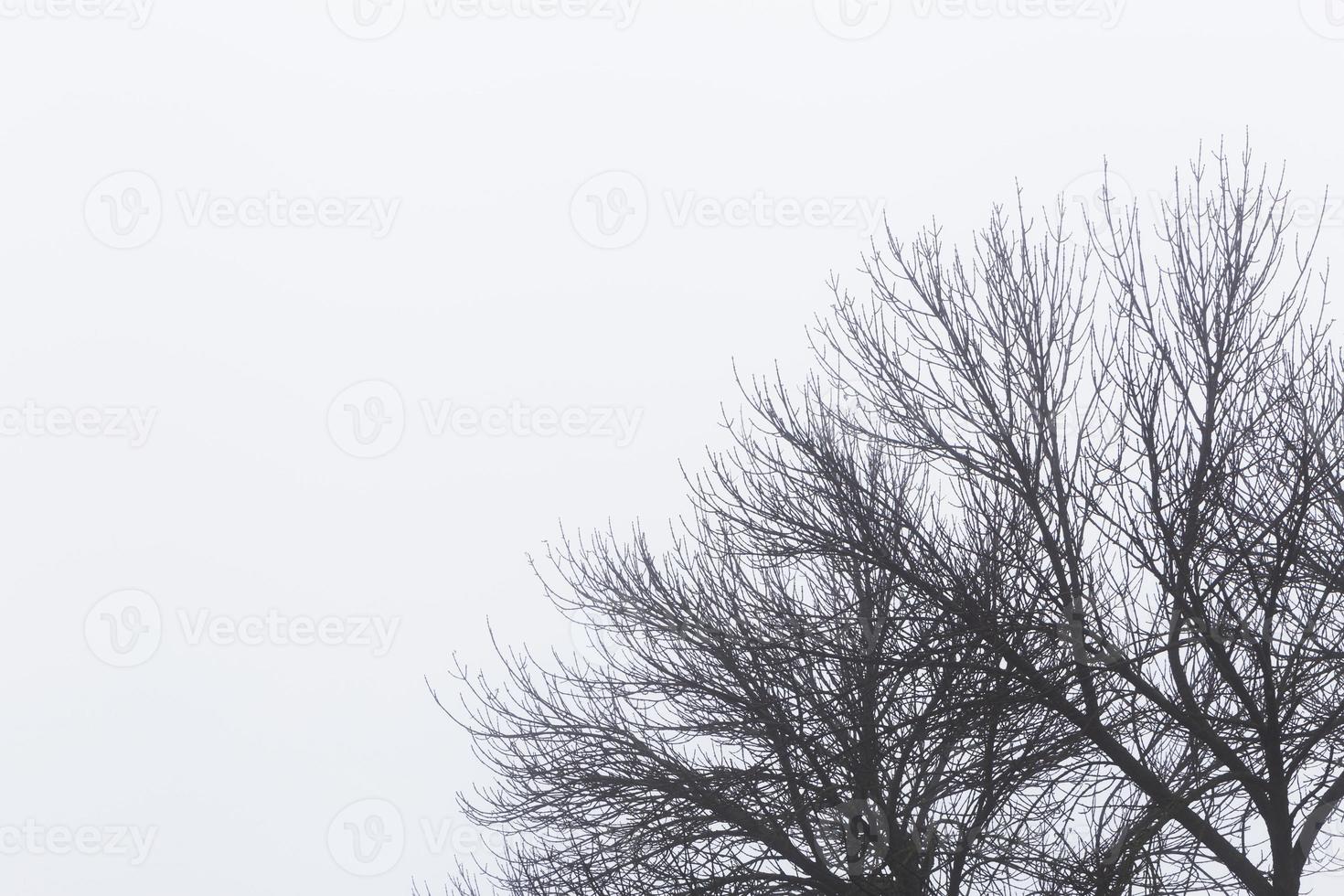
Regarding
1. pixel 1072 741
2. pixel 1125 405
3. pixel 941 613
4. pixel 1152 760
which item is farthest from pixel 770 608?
pixel 1152 760

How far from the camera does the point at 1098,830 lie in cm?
733

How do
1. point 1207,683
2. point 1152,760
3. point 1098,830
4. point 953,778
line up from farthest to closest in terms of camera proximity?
point 1152,760
point 1207,683
point 953,778
point 1098,830

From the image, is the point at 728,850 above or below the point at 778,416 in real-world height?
below

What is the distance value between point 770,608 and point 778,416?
4.95ft

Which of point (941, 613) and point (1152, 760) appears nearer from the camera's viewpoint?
point (941, 613)

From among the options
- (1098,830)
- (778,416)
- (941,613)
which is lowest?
(1098,830)

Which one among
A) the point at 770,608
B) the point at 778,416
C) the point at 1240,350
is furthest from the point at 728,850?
the point at 1240,350

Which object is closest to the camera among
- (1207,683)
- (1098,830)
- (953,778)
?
(1098,830)

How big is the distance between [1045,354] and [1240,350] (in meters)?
1.23

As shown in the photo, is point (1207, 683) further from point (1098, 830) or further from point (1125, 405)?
A: point (1125, 405)

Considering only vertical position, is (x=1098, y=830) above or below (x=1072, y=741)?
below

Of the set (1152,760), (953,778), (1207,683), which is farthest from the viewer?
(1152,760)

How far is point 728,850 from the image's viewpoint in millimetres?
8773

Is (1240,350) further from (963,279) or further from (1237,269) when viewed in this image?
(963,279)
